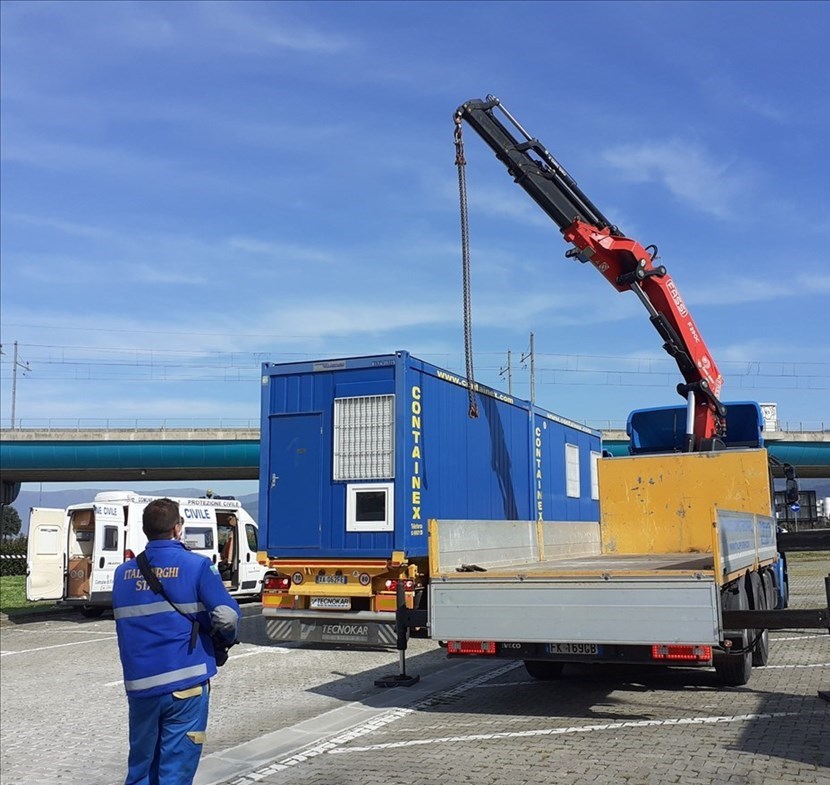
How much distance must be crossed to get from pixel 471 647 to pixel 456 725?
2.48 ft

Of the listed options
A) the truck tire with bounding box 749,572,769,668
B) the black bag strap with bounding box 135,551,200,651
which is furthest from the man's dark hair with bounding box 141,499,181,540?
the truck tire with bounding box 749,572,769,668

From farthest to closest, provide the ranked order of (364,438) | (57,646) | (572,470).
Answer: (572,470) < (57,646) < (364,438)

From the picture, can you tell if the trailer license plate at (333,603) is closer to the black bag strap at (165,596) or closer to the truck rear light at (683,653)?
the truck rear light at (683,653)

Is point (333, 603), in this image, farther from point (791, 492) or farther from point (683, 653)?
point (791, 492)

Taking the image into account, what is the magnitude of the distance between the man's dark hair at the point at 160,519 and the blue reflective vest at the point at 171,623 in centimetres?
9

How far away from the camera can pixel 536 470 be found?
1501 centimetres

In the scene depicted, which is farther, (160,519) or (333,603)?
(333,603)

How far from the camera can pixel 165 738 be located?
431cm

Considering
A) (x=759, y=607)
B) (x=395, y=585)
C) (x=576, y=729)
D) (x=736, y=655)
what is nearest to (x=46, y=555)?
(x=395, y=585)

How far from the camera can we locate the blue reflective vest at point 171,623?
14.1ft

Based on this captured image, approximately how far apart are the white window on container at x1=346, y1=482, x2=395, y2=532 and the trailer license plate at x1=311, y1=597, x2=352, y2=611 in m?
0.82

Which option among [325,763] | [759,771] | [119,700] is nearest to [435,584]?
[325,763]

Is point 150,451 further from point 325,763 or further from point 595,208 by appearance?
point 325,763

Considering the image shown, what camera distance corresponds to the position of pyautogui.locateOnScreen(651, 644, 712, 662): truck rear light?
6556mm
